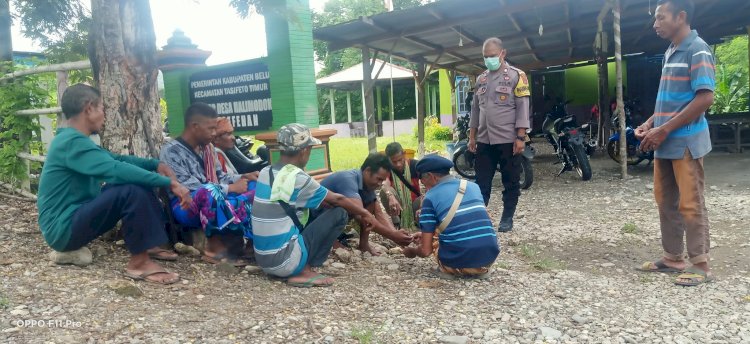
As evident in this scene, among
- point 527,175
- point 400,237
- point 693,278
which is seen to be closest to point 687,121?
point 693,278

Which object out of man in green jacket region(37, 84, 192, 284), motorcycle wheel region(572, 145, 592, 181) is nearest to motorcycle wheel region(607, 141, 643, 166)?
motorcycle wheel region(572, 145, 592, 181)

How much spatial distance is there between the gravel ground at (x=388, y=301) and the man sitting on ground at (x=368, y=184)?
1.05ft

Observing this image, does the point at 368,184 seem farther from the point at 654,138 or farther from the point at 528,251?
the point at 654,138

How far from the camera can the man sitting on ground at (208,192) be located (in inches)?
144

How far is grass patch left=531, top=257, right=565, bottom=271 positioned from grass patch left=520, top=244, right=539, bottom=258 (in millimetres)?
154

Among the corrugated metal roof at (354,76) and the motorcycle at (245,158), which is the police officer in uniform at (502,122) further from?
the corrugated metal roof at (354,76)

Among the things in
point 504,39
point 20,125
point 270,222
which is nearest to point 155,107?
point 270,222

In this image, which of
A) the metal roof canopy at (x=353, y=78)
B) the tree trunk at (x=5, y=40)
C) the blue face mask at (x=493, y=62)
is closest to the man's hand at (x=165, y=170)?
the blue face mask at (x=493, y=62)

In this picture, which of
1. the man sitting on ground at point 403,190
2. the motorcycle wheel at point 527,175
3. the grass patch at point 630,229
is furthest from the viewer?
the motorcycle wheel at point 527,175

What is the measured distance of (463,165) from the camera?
942 cm

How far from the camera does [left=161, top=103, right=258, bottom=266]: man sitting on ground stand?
3.67 meters

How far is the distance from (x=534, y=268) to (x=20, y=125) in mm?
5057

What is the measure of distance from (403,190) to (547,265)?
1.65m

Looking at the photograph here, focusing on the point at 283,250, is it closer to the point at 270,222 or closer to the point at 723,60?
the point at 270,222
